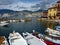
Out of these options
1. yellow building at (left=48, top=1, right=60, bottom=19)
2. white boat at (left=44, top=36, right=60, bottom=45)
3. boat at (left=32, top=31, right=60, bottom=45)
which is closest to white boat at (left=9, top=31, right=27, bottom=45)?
boat at (left=32, top=31, right=60, bottom=45)

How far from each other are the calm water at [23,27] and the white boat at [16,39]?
10 centimetres

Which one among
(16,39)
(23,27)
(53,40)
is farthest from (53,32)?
(16,39)

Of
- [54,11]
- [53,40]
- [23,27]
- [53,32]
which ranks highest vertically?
[54,11]

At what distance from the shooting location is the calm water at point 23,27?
11.5 feet

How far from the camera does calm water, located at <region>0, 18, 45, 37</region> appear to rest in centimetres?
350

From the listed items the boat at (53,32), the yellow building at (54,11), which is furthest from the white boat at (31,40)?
the yellow building at (54,11)

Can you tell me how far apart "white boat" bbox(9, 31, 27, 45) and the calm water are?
99 mm

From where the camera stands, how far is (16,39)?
338cm

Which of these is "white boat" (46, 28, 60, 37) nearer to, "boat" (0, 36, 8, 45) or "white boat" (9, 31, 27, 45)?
"white boat" (9, 31, 27, 45)

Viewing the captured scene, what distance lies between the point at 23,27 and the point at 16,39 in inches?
13.7

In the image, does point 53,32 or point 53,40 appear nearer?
point 53,40

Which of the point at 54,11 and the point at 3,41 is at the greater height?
the point at 54,11

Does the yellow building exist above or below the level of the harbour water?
above

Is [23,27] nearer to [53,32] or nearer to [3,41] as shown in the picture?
[3,41]
